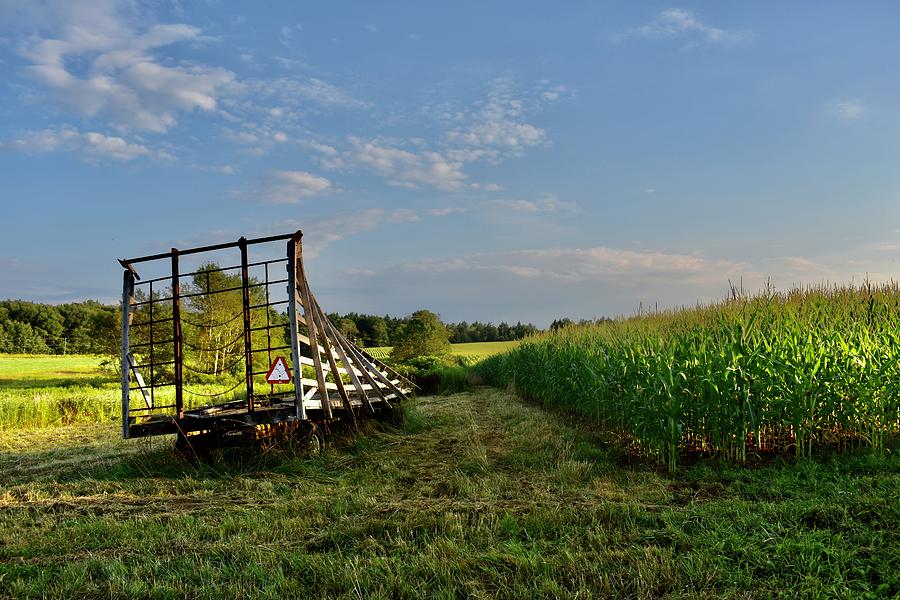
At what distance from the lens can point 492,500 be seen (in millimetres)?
5883

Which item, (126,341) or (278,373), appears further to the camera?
(126,341)

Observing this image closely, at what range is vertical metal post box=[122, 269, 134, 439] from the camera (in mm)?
8641

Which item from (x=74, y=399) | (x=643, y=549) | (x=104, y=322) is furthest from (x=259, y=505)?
A: (x=104, y=322)

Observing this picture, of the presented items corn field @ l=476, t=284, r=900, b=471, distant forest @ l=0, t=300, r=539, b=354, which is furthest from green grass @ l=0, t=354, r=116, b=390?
corn field @ l=476, t=284, r=900, b=471

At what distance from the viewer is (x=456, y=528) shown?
4867 mm

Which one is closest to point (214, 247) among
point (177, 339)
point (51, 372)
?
point (177, 339)

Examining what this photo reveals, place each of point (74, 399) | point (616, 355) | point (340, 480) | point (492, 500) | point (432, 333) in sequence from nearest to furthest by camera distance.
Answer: point (492, 500) < point (340, 480) < point (616, 355) < point (74, 399) < point (432, 333)

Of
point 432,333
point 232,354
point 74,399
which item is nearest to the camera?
point 74,399

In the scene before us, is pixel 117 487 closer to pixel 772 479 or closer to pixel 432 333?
pixel 772 479

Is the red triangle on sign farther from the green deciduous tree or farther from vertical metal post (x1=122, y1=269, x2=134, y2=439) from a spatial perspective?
the green deciduous tree

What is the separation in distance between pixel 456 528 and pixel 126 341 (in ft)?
21.1

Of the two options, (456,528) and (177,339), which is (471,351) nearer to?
(177,339)

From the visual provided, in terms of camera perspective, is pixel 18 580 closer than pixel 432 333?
Yes

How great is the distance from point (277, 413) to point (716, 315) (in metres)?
7.72
